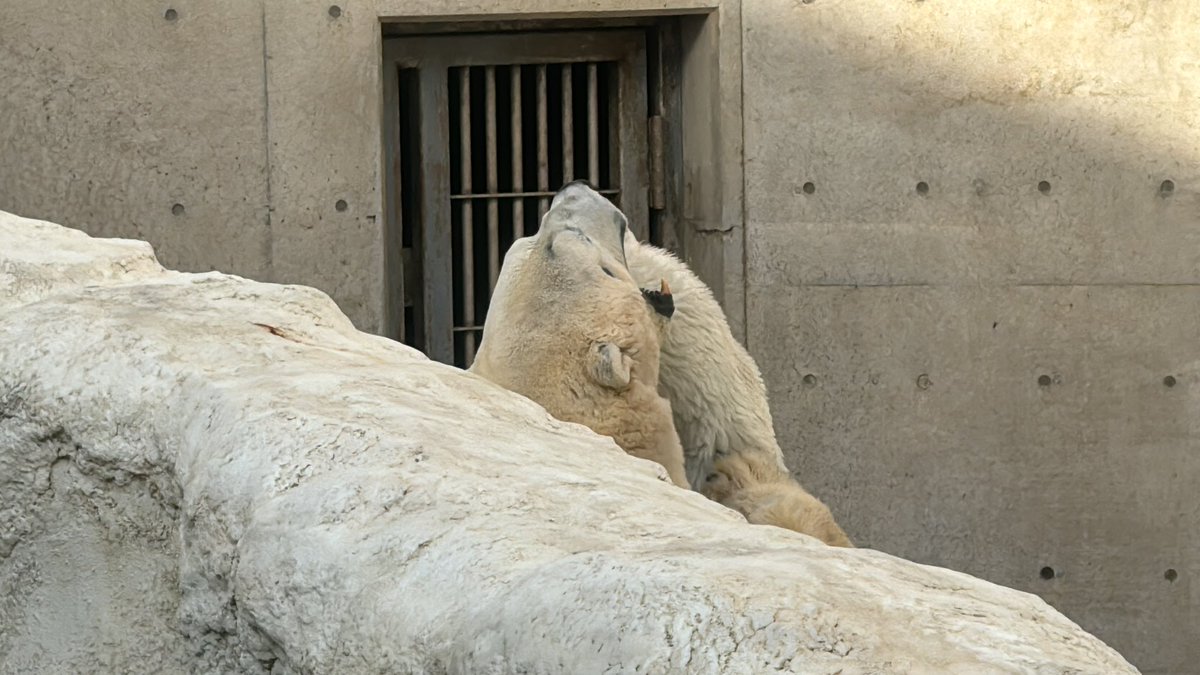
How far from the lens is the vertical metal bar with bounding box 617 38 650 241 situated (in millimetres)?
6844

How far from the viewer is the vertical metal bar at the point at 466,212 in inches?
267

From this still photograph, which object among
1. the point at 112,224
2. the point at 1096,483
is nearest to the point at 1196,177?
the point at 1096,483

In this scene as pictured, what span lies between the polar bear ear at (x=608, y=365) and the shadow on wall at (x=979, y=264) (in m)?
2.96

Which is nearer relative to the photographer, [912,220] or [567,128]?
[912,220]

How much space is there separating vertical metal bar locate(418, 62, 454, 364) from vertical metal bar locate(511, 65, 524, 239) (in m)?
0.26

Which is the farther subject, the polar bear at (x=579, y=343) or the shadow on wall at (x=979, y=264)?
the shadow on wall at (x=979, y=264)

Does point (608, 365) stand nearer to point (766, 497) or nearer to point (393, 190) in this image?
point (766, 497)

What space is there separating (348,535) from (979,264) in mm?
4629

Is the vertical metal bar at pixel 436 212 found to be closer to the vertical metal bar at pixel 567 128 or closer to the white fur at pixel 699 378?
the vertical metal bar at pixel 567 128

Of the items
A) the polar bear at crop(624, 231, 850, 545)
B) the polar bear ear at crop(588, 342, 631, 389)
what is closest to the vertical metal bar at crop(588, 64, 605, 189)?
the polar bear at crop(624, 231, 850, 545)

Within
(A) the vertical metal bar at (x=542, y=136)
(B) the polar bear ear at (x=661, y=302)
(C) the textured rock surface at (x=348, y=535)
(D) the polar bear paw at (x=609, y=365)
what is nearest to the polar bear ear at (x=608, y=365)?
(D) the polar bear paw at (x=609, y=365)

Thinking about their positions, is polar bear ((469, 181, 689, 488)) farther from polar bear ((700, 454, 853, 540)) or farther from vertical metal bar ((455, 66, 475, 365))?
vertical metal bar ((455, 66, 475, 365))

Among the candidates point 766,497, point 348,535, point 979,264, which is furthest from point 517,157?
point 348,535

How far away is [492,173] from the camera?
679 centimetres
